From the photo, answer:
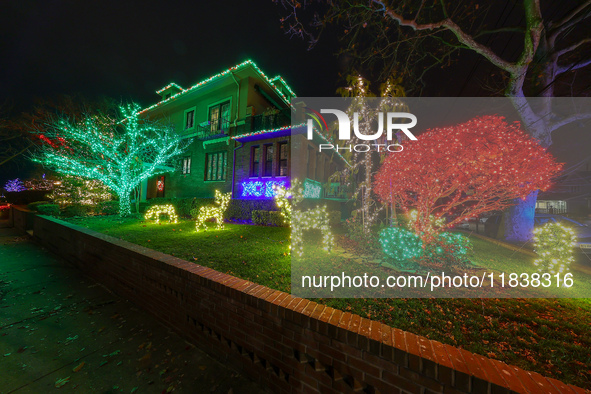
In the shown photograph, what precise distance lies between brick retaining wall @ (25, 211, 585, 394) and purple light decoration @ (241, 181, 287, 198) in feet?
25.3

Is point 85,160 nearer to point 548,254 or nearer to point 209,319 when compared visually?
point 209,319

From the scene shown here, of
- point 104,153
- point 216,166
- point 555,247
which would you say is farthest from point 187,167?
point 555,247

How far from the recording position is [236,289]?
8.01ft

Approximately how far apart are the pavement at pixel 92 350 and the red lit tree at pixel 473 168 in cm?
517

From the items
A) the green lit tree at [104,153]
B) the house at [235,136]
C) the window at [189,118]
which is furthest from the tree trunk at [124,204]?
the window at [189,118]

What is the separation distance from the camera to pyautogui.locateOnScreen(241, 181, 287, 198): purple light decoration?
11.2 metres

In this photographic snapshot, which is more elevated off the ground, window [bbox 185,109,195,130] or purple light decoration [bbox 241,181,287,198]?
window [bbox 185,109,195,130]

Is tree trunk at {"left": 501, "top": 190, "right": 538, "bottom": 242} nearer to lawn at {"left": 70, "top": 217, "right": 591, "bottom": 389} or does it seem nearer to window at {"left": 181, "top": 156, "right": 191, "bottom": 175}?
lawn at {"left": 70, "top": 217, "right": 591, "bottom": 389}

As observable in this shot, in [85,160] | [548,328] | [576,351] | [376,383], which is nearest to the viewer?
[376,383]

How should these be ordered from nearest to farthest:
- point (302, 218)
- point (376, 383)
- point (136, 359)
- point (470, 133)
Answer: point (376, 383) < point (136, 359) < point (470, 133) < point (302, 218)

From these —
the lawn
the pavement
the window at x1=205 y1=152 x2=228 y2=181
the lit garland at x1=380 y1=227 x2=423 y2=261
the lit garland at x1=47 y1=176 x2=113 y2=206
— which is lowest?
the pavement

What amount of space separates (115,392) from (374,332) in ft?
9.23

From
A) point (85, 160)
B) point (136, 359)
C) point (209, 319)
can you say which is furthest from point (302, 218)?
point (85, 160)

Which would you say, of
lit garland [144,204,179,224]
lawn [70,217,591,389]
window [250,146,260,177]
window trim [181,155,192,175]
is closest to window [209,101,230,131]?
window [250,146,260,177]
